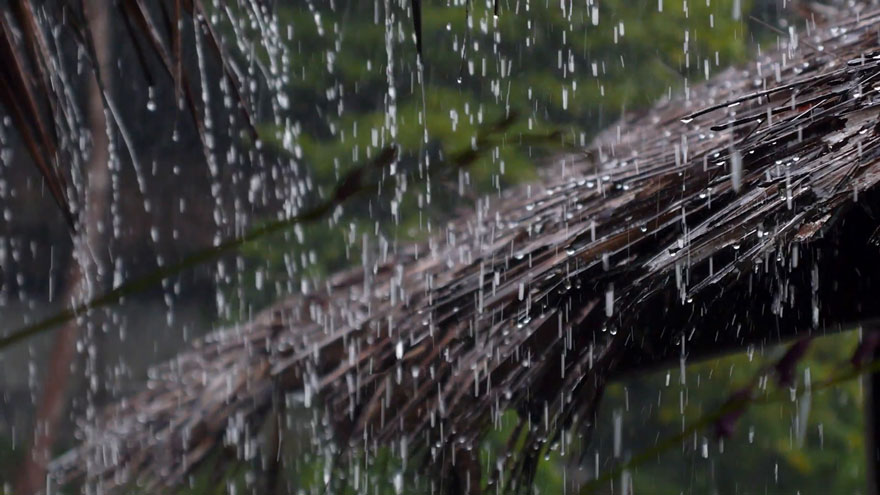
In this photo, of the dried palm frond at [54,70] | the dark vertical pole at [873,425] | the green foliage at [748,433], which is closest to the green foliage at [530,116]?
the green foliage at [748,433]

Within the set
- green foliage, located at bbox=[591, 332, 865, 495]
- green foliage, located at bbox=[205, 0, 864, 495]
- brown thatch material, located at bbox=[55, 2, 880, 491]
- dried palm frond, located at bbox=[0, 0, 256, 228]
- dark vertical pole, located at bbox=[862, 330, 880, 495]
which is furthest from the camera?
green foliage, located at bbox=[591, 332, 865, 495]

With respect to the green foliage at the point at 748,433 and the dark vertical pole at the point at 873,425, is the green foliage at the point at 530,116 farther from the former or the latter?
the dark vertical pole at the point at 873,425

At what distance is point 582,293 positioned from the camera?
168 cm

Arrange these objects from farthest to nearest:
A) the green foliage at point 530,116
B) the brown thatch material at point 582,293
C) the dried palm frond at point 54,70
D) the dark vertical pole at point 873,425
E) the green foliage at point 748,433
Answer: the green foliage at point 748,433
the green foliage at point 530,116
the dark vertical pole at point 873,425
the brown thatch material at point 582,293
the dried palm frond at point 54,70

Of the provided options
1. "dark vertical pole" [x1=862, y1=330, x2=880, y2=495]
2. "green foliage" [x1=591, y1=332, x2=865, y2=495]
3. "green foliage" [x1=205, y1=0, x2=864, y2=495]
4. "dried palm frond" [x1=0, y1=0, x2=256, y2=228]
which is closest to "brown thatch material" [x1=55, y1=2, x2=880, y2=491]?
"dark vertical pole" [x1=862, y1=330, x2=880, y2=495]

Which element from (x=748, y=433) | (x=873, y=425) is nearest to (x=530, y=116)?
(x=748, y=433)

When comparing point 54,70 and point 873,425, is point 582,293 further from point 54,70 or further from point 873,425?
point 54,70

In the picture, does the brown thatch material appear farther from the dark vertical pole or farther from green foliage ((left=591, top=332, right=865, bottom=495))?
green foliage ((left=591, top=332, right=865, bottom=495))

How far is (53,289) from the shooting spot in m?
7.97

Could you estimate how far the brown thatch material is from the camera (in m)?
1.49

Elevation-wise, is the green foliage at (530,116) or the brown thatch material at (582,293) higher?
the brown thatch material at (582,293)

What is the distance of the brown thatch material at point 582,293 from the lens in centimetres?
149

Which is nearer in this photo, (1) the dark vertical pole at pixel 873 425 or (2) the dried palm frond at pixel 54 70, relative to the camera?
(2) the dried palm frond at pixel 54 70

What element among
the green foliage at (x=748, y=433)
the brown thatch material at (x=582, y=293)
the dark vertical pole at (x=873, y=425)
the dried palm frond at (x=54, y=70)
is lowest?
the green foliage at (x=748, y=433)
